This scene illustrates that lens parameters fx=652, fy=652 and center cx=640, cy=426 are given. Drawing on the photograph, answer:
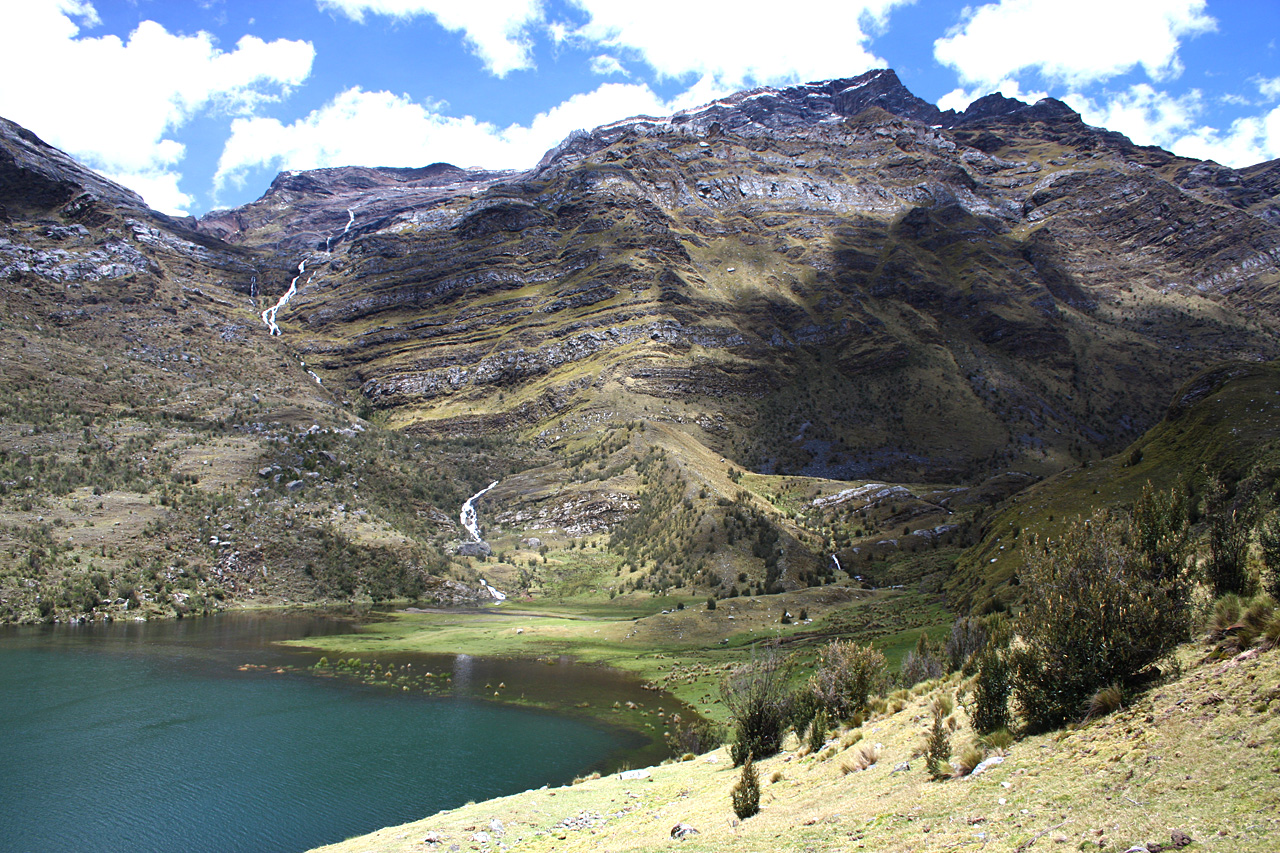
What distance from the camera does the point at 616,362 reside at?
10662 centimetres

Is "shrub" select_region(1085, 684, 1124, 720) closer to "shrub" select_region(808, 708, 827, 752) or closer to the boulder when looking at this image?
"shrub" select_region(808, 708, 827, 752)

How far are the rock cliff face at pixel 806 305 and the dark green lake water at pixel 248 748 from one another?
67.1 m

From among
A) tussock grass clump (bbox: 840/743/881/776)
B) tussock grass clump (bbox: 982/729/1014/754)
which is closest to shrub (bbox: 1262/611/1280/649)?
tussock grass clump (bbox: 982/729/1014/754)

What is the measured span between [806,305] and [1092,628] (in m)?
129

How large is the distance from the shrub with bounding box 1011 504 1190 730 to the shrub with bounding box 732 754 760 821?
4.63 m

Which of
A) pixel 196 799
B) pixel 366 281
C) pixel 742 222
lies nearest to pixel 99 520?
pixel 196 799

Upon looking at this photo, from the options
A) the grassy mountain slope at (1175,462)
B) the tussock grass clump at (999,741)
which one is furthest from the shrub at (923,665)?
the tussock grass clump at (999,741)

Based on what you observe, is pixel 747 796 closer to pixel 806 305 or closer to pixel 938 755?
pixel 938 755

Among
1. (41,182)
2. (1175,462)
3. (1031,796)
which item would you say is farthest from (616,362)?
(41,182)

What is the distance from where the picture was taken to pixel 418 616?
2234 inches

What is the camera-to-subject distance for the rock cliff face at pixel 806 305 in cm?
10750

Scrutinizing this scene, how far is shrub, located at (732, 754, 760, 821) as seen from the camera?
11.5m

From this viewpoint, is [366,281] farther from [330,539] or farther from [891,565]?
[891,565]

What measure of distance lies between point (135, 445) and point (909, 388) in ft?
366
